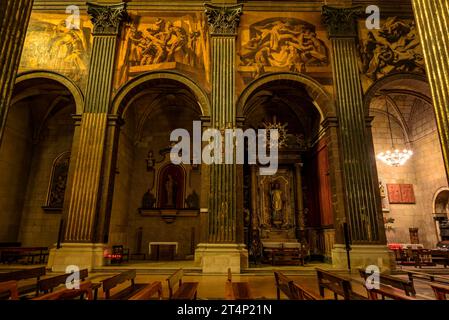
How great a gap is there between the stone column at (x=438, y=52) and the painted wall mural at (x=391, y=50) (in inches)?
197

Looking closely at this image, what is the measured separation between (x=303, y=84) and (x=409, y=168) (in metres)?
7.64

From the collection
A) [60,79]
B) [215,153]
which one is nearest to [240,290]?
[215,153]

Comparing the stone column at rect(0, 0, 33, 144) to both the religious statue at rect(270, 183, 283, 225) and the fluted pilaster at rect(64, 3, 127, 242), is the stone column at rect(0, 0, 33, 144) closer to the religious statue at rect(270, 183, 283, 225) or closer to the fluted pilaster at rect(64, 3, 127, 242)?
the fluted pilaster at rect(64, 3, 127, 242)

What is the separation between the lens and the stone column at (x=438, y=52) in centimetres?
394

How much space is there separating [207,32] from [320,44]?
3.96 m

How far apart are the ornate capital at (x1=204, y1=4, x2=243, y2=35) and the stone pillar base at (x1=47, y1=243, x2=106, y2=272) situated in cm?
784

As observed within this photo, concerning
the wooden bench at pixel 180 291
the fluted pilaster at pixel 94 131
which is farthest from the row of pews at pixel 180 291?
the fluted pilaster at pixel 94 131

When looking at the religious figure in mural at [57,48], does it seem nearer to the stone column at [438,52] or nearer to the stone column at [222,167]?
the stone column at [222,167]

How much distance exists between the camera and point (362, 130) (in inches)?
338

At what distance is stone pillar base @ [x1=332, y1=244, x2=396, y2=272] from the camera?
24.7 feet

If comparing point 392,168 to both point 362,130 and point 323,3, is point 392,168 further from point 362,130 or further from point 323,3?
point 323,3

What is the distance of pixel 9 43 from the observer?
369cm

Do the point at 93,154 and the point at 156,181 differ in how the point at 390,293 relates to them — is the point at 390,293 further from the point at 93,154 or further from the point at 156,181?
the point at 156,181

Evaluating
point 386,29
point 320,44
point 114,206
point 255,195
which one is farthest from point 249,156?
point 386,29
